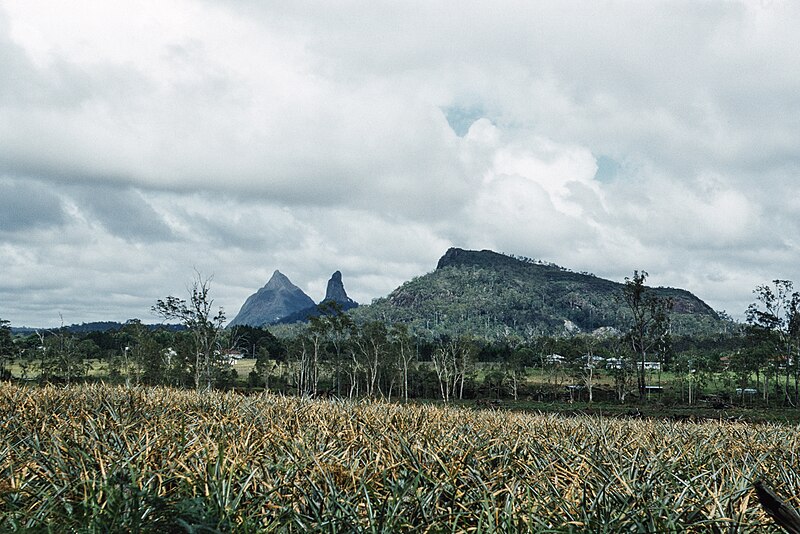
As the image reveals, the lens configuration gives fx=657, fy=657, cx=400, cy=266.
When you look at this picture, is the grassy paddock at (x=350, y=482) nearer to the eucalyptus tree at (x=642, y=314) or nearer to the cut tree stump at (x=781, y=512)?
the cut tree stump at (x=781, y=512)

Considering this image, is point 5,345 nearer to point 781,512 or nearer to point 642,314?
point 642,314

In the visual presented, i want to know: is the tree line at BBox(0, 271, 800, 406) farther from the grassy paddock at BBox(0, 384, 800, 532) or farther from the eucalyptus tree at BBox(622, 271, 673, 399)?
the grassy paddock at BBox(0, 384, 800, 532)

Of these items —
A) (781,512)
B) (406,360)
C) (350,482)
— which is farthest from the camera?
(406,360)

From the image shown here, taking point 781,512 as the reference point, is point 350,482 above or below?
below

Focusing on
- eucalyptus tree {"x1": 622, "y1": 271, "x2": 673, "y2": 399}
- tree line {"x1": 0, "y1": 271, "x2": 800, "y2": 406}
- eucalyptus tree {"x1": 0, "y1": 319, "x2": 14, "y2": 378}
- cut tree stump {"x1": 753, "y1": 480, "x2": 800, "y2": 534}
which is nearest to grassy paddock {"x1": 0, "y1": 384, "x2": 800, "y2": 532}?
cut tree stump {"x1": 753, "y1": 480, "x2": 800, "y2": 534}

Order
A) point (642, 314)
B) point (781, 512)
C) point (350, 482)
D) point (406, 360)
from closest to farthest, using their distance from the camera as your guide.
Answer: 1. point (781, 512)
2. point (350, 482)
3. point (642, 314)
4. point (406, 360)

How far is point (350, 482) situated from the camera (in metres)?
3.78

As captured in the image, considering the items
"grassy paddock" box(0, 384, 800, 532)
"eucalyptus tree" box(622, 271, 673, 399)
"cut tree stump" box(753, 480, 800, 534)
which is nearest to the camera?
"cut tree stump" box(753, 480, 800, 534)

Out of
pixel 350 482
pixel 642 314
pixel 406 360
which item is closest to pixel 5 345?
pixel 406 360

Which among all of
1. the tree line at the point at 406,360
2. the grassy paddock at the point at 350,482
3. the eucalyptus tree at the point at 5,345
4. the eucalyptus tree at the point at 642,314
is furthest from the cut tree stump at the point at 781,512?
the eucalyptus tree at the point at 5,345

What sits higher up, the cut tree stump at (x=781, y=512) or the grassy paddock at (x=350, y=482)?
the cut tree stump at (x=781, y=512)

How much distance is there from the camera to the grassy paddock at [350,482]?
3.07 meters

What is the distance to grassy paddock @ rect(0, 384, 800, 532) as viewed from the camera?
3066 mm

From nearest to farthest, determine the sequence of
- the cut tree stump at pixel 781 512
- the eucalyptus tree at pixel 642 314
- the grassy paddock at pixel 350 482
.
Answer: the cut tree stump at pixel 781 512
the grassy paddock at pixel 350 482
the eucalyptus tree at pixel 642 314
